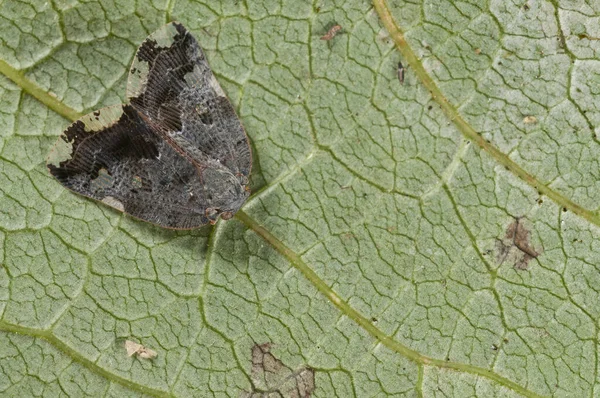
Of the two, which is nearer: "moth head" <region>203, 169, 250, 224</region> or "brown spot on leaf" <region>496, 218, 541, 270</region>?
"moth head" <region>203, 169, 250, 224</region>

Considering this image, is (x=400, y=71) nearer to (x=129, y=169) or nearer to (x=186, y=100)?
(x=186, y=100)

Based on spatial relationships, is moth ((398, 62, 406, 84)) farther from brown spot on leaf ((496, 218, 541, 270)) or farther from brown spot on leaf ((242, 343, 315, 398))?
brown spot on leaf ((242, 343, 315, 398))

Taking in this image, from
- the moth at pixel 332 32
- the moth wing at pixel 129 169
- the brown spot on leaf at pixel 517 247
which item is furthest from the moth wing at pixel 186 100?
Answer: the brown spot on leaf at pixel 517 247

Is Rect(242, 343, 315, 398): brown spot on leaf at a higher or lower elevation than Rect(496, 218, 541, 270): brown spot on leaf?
lower

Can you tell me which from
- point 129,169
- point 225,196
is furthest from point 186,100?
point 225,196

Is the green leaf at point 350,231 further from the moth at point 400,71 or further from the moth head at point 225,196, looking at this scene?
the moth head at point 225,196

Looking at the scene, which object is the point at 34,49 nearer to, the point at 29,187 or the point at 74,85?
the point at 74,85

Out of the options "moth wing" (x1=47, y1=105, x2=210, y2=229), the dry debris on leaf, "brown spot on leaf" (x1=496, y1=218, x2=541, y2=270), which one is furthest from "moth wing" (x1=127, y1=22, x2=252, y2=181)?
"brown spot on leaf" (x1=496, y1=218, x2=541, y2=270)

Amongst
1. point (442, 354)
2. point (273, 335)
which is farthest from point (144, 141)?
point (442, 354)
